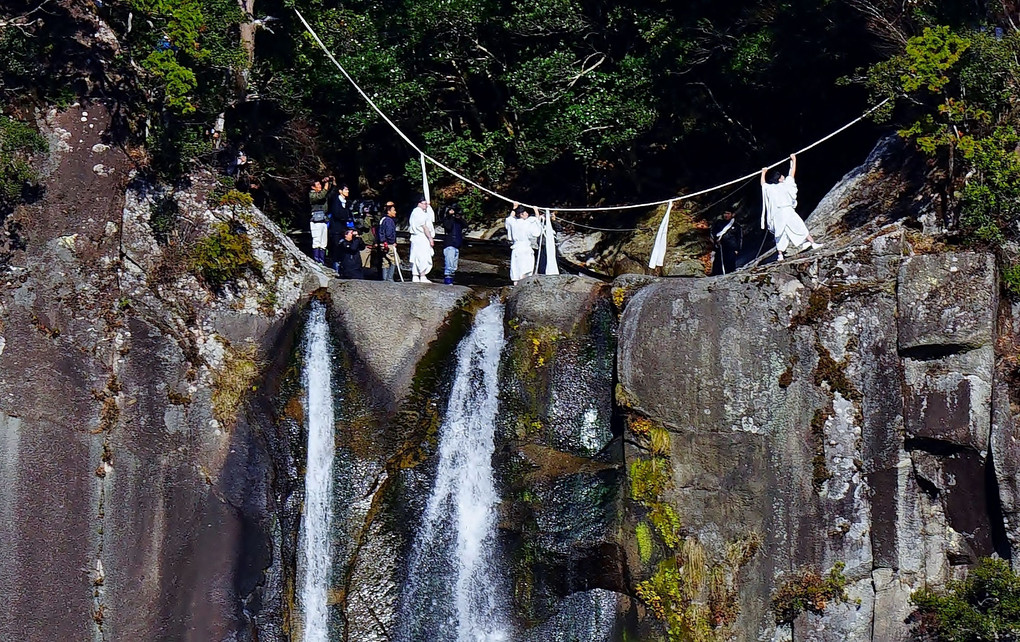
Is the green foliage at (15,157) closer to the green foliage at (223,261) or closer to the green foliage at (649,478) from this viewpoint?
the green foliage at (223,261)

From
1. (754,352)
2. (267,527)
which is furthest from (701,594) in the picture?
(267,527)

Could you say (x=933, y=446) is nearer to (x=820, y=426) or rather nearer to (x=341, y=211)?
(x=820, y=426)

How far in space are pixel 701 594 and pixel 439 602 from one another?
3496 millimetres

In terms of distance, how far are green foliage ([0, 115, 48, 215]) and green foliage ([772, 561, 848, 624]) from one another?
1184cm

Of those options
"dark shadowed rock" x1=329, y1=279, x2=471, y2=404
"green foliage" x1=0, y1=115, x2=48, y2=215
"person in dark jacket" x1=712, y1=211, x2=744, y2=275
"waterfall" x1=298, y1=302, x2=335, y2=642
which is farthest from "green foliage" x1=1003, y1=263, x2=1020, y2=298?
"green foliage" x1=0, y1=115, x2=48, y2=215

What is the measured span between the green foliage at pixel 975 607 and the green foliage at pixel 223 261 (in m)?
10.3

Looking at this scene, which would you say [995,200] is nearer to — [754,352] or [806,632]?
[754,352]

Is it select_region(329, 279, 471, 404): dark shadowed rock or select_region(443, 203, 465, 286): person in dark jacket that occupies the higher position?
select_region(443, 203, 465, 286): person in dark jacket

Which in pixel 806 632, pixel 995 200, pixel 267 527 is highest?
pixel 995 200

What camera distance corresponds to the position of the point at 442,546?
1748 cm

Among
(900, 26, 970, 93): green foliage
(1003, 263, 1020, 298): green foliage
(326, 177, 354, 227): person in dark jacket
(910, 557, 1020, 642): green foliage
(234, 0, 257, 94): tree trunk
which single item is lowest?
(910, 557, 1020, 642): green foliage

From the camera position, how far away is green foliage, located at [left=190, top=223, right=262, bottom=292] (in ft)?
61.6

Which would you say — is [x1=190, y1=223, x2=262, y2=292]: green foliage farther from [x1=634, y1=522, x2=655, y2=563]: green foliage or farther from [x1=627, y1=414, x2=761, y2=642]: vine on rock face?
[x1=634, y1=522, x2=655, y2=563]: green foliage

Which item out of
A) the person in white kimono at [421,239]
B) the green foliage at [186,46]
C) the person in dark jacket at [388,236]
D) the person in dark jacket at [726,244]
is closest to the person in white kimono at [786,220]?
the person in dark jacket at [726,244]
